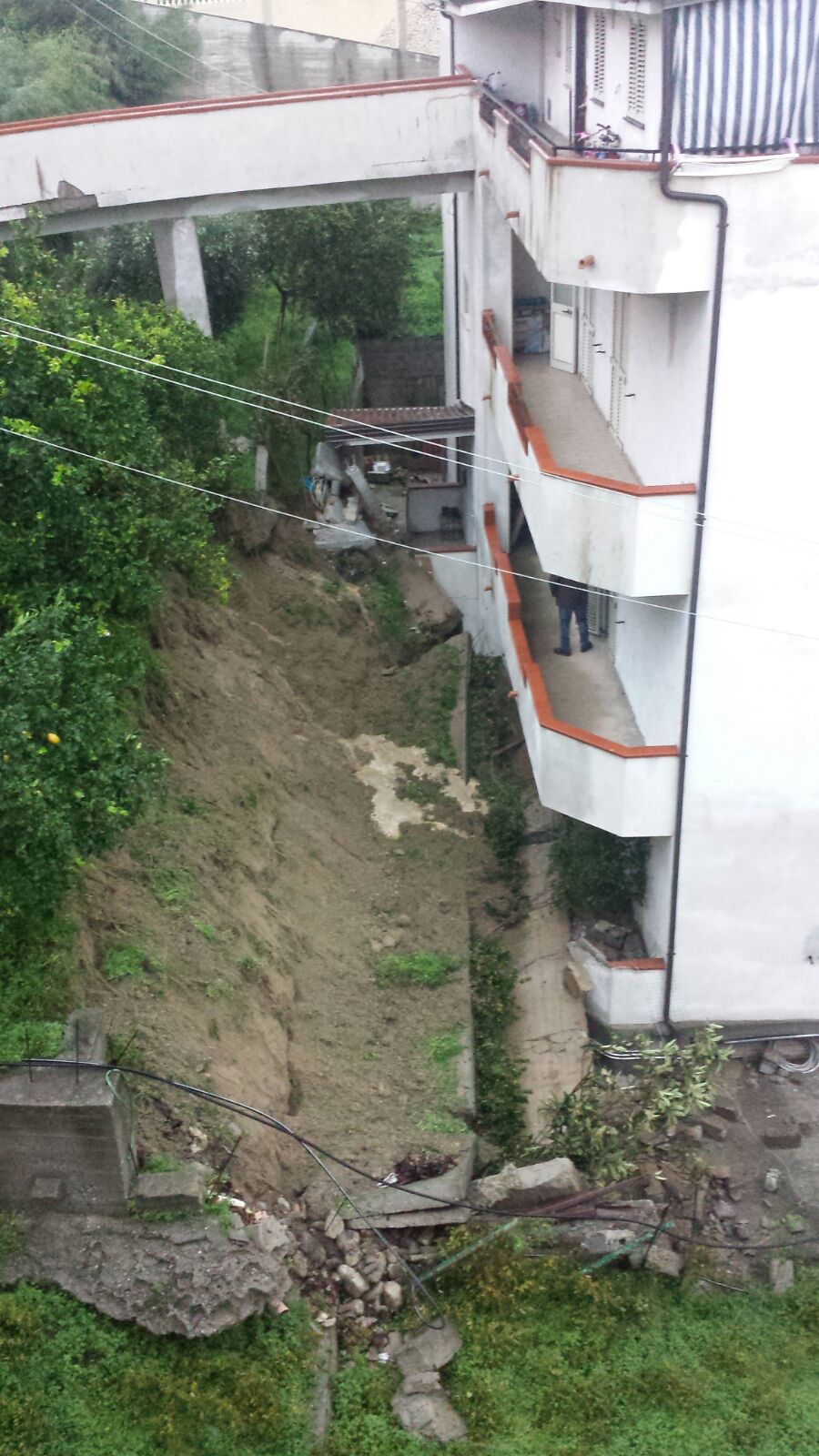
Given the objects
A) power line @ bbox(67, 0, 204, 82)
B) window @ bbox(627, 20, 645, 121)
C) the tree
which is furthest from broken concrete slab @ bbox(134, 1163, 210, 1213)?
power line @ bbox(67, 0, 204, 82)

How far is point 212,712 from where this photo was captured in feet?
53.4

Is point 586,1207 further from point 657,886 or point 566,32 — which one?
point 566,32

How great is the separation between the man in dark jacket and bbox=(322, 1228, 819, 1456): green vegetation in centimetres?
792

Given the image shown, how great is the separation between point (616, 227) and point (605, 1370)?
9.81 meters

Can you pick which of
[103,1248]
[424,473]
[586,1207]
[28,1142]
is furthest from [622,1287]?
[424,473]

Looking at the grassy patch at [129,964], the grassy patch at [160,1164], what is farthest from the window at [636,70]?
the grassy patch at [160,1164]

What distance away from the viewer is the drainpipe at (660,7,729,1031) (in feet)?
33.9

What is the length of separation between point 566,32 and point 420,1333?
15739 millimetres

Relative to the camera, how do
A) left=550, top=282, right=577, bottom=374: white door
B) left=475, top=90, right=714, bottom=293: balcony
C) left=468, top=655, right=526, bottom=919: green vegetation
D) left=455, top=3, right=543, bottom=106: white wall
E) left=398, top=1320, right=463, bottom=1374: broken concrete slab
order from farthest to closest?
1. left=455, top=3, right=543, bottom=106: white wall
2. left=550, top=282, right=577, bottom=374: white door
3. left=468, top=655, right=526, bottom=919: green vegetation
4. left=475, top=90, right=714, bottom=293: balcony
5. left=398, top=1320, right=463, bottom=1374: broken concrete slab

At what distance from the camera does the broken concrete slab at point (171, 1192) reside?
988cm

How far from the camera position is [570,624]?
1625cm

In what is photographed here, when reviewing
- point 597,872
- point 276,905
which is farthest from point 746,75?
point 276,905

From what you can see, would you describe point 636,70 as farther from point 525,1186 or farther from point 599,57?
point 525,1186

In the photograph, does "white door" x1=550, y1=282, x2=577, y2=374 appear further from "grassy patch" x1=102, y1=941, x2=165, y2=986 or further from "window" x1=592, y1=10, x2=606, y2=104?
"grassy patch" x1=102, y1=941, x2=165, y2=986
